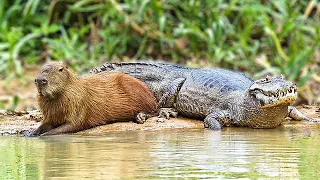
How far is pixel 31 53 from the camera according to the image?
11.7 m

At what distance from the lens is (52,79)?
660 cm

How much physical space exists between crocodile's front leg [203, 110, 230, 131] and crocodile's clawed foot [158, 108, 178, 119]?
1.22 feet

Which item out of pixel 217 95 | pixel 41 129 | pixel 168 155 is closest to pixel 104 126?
pixel 41 129

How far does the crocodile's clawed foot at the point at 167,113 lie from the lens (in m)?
7.27

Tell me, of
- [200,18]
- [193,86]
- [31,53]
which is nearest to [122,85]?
[193,86]

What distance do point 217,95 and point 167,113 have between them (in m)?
0.46

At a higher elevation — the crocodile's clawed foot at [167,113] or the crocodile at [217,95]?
the crocodile at [217,95]

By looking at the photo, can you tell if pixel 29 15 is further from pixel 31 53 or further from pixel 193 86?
pixel 193 86

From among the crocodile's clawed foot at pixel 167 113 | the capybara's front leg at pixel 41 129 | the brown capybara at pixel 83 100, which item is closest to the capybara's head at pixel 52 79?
the brown capybara at pixel 83 100

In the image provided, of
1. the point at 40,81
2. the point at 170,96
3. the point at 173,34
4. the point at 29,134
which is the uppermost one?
the point at 173,34

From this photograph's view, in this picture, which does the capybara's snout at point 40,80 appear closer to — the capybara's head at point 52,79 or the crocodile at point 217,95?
the capybara's head at point 52,79

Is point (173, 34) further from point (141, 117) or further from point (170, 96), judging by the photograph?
point (141, 117)

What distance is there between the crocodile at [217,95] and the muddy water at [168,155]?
186 mm

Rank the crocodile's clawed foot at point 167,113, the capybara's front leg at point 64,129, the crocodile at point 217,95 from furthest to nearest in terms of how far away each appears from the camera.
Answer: the crocodile's clawed foot at point 167,113 < the crocodile at point 217,95 < the capybara's front leg at point 64,129
